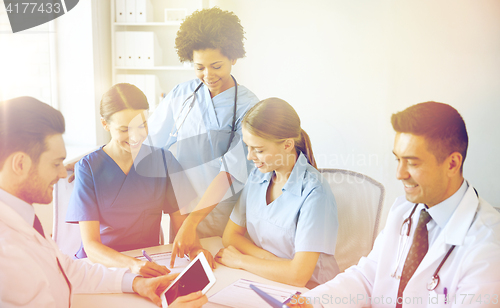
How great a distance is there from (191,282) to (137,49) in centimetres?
185

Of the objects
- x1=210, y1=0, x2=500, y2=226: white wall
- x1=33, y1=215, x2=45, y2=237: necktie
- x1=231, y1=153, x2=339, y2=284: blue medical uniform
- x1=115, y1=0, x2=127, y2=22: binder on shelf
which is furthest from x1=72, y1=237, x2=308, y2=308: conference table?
x1=115, y1=0, x2=127, y2=22: binder on shelf

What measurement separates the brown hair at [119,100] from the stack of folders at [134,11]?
4.31 ft

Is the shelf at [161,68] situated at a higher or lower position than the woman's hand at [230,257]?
higher

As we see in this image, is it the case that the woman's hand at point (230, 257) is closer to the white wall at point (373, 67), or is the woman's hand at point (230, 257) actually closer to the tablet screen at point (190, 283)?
the tablet screen at point (190, 283)

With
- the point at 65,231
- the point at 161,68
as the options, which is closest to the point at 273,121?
the point at 65,231

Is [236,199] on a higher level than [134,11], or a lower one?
lower

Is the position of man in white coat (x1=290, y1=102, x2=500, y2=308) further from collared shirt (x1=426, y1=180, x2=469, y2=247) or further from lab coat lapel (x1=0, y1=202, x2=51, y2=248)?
lab coat lapel (x1=0, y1=202, x2=51, y2=248)

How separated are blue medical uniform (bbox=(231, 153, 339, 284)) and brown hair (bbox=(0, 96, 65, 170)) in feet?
2.19

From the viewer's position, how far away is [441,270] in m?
0.76

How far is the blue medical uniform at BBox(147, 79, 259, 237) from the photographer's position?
4.30ft

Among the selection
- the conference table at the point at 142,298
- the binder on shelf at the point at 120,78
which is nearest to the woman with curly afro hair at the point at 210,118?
the conference table at the point at 142,298

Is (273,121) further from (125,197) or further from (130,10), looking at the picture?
(130,10)

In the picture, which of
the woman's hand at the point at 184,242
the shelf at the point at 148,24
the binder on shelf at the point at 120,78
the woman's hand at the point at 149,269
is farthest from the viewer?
the binder on shelf at the point at 120,78

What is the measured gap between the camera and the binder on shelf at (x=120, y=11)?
2.31 metres
